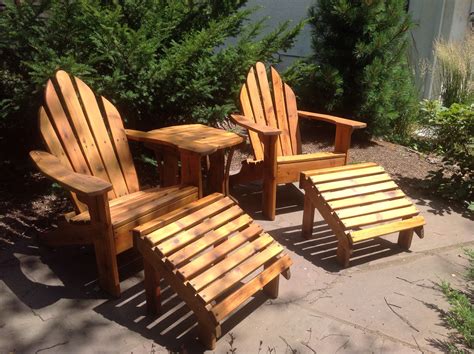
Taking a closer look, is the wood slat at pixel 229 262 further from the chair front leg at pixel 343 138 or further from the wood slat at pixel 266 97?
the wood slat at pixel 266 97

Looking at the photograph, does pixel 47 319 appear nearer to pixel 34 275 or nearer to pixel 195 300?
pixel 34 275

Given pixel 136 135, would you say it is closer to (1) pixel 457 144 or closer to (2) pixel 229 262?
(2) pixel 229 262

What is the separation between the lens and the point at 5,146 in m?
3.54

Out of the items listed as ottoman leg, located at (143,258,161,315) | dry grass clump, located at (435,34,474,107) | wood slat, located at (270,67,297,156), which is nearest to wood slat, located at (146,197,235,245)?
ottoman leg, located at (143,258,161,315)

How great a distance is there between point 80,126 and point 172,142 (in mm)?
A: 642

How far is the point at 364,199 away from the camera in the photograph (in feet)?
9.77

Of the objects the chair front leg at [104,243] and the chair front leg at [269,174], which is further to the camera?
the chair front leg at [269,174]

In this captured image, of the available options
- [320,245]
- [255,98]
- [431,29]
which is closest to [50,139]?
[255,98]

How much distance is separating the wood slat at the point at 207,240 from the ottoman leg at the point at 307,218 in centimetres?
75

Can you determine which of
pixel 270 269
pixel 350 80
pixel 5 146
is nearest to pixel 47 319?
pixel 270 269

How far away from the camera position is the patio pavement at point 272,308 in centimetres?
212

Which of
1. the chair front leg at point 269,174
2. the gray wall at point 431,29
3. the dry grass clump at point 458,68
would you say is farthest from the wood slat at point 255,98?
the gray wall at point 431,29

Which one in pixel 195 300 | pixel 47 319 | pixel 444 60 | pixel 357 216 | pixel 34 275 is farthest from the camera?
pixel 444 60

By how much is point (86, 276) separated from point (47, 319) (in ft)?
1.38
